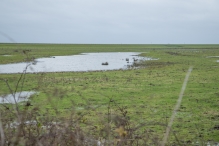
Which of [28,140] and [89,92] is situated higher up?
[28,140]

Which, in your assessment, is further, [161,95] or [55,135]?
[161,95]

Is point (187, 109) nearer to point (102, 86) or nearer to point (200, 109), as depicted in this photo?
point (200, 109)

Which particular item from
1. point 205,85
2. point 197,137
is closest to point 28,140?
point 197,137

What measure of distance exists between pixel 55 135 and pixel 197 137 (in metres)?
7.45

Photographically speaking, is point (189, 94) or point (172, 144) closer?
point (172, 144)

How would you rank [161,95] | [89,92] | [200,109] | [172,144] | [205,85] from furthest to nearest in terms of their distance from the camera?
[205,85], [89,92], [161,95], [200,109], [172,144]

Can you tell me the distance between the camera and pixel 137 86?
1991 cm

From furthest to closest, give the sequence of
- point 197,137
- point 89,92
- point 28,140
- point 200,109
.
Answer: point 89,92
point 200,109
point 197,137
point 28,140

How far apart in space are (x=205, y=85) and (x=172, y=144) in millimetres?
12948

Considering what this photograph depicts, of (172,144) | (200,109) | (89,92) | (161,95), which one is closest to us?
(172,144)

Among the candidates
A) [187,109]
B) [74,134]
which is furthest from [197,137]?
[74,134]

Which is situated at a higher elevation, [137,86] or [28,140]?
[28,140]

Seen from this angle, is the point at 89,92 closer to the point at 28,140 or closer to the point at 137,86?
the point at 137,86

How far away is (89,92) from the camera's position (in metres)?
17.6
